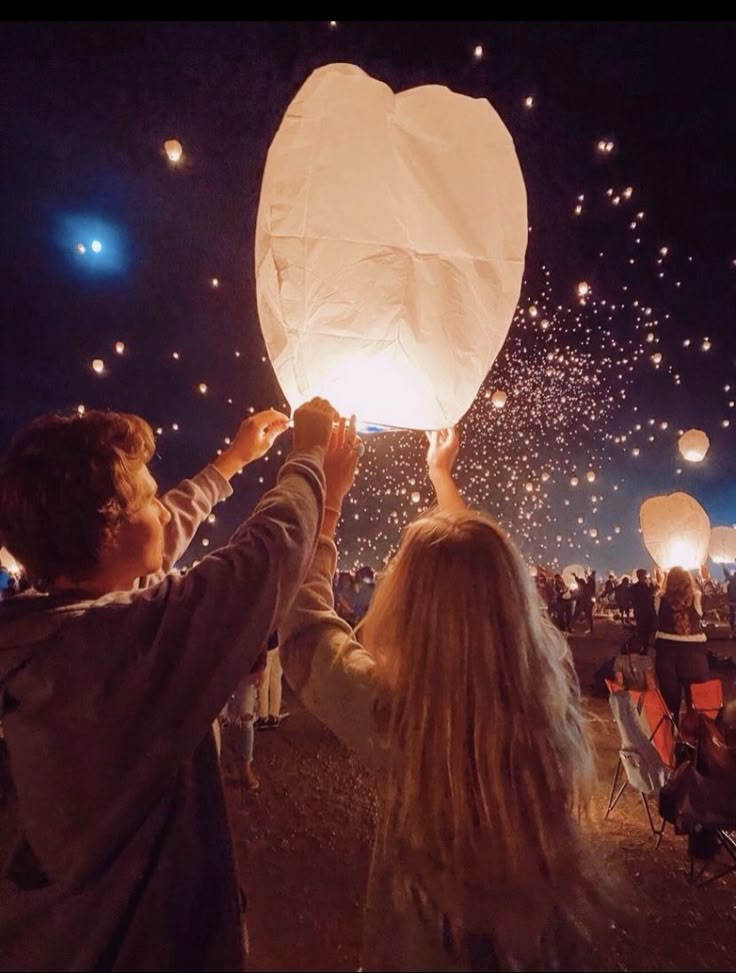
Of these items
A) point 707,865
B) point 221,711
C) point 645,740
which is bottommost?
point 707,865

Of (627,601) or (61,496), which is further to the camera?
(627,601)

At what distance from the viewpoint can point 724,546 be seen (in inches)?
939

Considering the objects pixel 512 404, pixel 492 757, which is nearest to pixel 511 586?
pixel 492 757

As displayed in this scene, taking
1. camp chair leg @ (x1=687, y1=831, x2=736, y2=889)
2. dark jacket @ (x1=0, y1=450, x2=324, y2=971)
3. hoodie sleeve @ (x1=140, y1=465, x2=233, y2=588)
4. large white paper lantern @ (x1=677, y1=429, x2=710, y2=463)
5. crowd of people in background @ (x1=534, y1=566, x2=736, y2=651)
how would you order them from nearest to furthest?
dark jacket @ (x1=0, y1=450, x2=324, y2=971) → hoodie sleeve @ (x1=140, y1=465, x2=233, y2=588) → camp chair leg @ (x1=687, y1=831, x2=736, y2=889) → large white paper lantern @ (x1=677, y1=429, x2=710, y2=463) → crowd of people in background @ (x1=534, y1=566, x2=736, y2=651)

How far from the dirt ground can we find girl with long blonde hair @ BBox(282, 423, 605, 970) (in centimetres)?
20

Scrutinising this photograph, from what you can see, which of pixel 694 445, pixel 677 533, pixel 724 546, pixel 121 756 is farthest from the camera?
pixel 724 546

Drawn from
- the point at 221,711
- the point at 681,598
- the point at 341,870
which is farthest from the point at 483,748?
the point at 681,598

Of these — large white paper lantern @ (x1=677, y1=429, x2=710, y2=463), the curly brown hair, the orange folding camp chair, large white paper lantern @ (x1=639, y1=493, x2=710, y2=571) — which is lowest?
the orange folding camp chair

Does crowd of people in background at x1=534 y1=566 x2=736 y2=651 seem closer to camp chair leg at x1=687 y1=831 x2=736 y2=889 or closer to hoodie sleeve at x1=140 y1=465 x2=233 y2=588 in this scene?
camp chair leg at x1=687 y1=831 x2=736 y2=889

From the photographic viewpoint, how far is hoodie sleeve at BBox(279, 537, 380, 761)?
129cm

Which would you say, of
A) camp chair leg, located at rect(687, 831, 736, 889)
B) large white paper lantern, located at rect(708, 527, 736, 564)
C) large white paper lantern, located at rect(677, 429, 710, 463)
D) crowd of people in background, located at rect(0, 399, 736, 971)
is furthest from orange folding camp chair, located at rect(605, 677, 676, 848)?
large white paper lantern, located at rect(708, 527, 736, 564)

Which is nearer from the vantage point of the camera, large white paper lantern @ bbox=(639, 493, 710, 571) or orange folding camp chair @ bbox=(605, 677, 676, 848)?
orange folding camp chair @ bbox=(605, 677, 676, 848)

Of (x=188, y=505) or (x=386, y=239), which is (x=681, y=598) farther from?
(x=386, y=239)

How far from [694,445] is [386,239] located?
13.1 m
